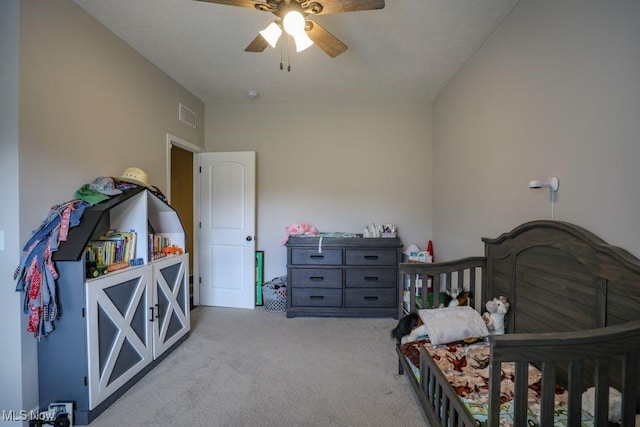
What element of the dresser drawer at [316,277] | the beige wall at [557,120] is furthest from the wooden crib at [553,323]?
the dresser drawer at [316,277]

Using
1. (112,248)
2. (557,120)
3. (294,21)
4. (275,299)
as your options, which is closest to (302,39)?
(294,21)

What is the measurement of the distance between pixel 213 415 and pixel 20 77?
7.35 ft

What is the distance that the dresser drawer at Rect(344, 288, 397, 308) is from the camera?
123 inches

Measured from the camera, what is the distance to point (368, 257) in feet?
10.2

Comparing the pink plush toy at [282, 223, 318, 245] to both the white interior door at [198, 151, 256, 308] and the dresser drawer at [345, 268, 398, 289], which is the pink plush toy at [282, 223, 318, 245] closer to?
the white interior door at [198, 151, 256, 308]

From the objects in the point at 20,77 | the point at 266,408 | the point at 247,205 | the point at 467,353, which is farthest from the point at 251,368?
the point at 20,77

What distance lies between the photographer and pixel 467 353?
1.58 meters

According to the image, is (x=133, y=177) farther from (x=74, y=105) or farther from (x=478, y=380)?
(x=478, y=380)

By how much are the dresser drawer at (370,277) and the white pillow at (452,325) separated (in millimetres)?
1264

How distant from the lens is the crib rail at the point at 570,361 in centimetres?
85

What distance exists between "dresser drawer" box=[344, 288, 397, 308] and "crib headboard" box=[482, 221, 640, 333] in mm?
1260

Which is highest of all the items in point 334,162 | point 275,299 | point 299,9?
point 299,9

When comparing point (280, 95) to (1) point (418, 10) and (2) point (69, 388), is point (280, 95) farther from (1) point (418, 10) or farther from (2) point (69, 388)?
(2) point (69, 388)

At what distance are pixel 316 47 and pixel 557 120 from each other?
181 centimetres
